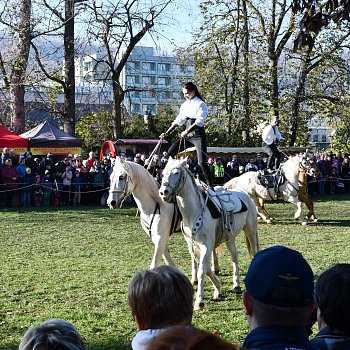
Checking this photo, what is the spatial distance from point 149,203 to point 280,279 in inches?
257

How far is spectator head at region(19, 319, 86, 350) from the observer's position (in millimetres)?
2594

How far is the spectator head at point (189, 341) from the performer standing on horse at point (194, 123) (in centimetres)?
766

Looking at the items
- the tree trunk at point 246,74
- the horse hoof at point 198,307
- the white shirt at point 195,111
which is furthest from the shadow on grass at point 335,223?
the tree trunk at point 246,74

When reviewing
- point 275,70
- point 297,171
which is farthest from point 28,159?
point 275,70

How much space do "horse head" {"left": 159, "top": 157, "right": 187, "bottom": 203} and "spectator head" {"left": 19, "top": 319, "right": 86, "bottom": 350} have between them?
5484 mm

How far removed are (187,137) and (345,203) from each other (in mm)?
15553

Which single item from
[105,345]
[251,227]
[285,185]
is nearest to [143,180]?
[251,227]

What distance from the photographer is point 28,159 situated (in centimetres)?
2142

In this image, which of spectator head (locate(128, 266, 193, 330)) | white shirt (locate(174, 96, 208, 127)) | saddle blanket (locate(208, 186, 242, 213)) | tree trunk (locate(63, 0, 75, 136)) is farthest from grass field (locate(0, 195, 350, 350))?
tree trunk (locate(63, 0, 75, 136))

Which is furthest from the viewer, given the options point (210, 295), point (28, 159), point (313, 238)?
point (28, 159)

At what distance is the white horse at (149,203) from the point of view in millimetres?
8785

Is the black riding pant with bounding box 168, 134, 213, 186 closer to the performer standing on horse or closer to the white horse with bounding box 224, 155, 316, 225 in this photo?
the performer standing on horse

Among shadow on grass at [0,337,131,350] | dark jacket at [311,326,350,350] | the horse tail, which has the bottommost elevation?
shadow on grass at [0,337,131,350]

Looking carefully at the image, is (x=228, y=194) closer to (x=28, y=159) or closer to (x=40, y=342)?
(x=40, y=342)
